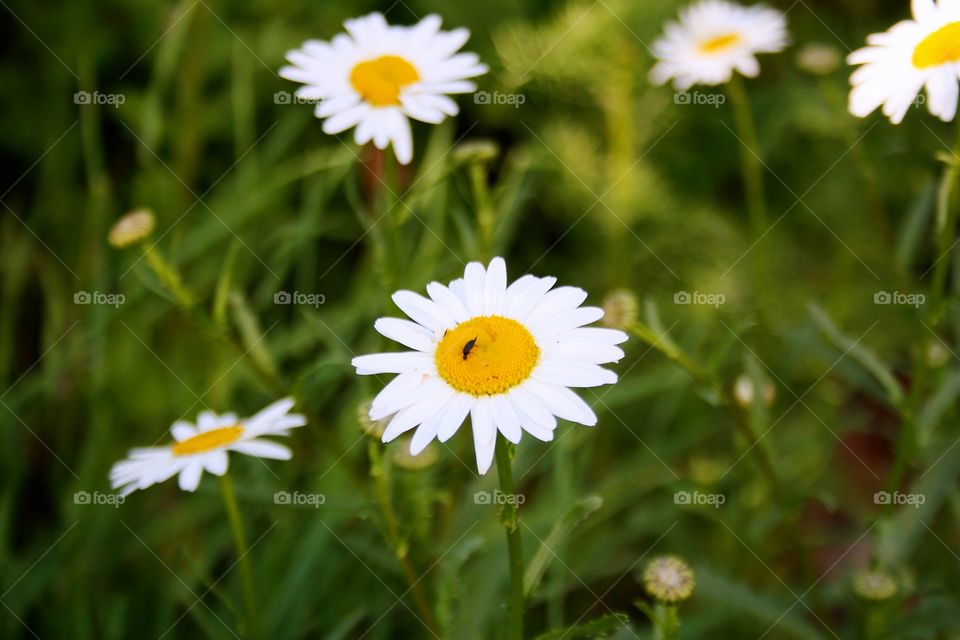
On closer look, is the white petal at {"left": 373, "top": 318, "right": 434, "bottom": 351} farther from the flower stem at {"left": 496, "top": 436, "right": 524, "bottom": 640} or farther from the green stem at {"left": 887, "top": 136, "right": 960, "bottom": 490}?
the green stem at {"left": 887, "top": 136, "right": 960, "bottom": 490}

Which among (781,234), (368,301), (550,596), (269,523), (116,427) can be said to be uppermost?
(781,234)

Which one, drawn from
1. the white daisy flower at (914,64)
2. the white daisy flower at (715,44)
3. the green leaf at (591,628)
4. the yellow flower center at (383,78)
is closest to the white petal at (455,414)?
the green leaf at (591,628)

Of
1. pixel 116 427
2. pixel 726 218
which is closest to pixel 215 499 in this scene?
pixel 116 427

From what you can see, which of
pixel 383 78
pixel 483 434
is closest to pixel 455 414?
pixel 483 434

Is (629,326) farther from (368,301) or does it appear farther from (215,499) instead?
(215,499)

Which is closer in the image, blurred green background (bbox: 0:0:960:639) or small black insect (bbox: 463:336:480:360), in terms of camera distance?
small black insect (bbox: 463:336:480:360)

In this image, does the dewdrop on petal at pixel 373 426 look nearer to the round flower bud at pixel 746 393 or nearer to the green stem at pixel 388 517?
the green stem at pixel 388 517

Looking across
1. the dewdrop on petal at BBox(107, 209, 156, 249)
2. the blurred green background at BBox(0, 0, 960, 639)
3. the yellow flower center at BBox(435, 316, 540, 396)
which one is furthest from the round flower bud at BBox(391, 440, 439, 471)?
the dewdrop on petal at BBox(107, 209, 156, 249)

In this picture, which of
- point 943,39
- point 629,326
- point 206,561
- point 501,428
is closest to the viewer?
point 501,428
